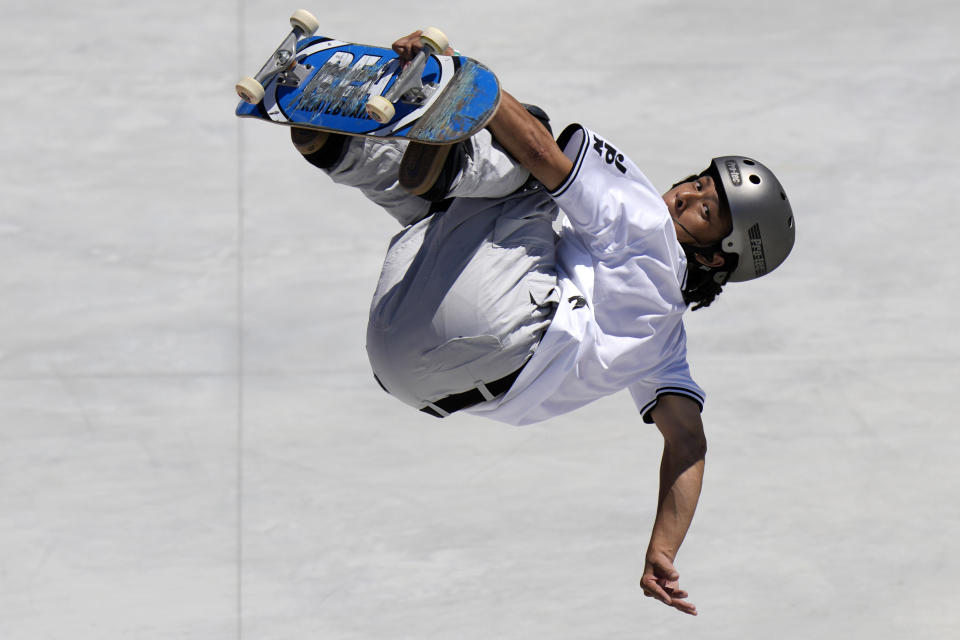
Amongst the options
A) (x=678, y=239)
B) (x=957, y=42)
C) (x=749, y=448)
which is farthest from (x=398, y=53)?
(x=957, y=42)

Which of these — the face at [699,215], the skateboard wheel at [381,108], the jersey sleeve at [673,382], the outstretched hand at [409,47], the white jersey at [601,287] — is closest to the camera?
the skateboard wheel at [381,108]

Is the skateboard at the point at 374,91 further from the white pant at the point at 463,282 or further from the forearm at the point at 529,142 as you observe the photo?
the white pant at the point at 463,282

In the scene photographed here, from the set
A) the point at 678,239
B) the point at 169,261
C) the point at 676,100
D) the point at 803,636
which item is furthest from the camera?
the point at 676,100

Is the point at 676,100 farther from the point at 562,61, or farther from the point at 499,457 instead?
the point at 499,457

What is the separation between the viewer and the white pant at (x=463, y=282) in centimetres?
393

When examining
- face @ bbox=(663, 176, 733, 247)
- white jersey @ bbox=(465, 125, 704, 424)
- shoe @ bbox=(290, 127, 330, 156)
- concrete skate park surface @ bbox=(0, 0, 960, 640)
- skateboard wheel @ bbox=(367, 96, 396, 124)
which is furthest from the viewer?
concrete skate park surface @ bbox=(0, 0, 960, 640)

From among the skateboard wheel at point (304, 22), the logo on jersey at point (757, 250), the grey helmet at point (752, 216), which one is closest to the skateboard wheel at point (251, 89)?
the skateboard wheel at point (304, 22)

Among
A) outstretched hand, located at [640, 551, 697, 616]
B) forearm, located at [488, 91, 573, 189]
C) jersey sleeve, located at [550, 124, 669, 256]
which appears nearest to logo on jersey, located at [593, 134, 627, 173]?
jersey sleeve, located at [550, 124, 669, 256]

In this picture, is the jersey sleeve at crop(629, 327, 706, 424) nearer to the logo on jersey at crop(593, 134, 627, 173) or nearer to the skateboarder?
the skateboarder

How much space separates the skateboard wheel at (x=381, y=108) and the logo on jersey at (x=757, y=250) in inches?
50.2

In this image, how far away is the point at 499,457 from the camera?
20.9 ft

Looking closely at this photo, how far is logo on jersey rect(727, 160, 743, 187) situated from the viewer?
434 cm

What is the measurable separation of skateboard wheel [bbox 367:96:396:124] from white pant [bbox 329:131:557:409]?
324 millimetres

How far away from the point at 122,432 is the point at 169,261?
1.13 meters
